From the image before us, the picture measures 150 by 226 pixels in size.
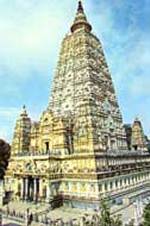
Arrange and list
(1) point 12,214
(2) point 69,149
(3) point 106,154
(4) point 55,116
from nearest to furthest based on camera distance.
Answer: (1) point 12,214 < (3) point 106,154 < (2) point 69,149 < (4) point 55,116

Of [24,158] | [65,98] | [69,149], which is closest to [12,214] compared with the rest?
[24,158]

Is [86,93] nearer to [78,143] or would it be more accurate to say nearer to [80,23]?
[78,143]

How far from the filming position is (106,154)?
4009cm

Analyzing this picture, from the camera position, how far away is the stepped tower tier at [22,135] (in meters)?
49.1

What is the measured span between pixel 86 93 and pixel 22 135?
1488 cm

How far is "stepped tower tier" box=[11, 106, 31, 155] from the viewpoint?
161 ft

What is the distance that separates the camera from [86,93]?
44.7m

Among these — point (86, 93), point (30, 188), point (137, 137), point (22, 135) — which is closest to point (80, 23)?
point (86, 93)

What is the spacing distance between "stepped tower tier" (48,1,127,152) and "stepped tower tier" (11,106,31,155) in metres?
5.48

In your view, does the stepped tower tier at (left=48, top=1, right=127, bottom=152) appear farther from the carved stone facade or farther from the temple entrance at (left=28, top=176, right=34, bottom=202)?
the temple entrance at (left=28, top=176, right=34, bottom=202)

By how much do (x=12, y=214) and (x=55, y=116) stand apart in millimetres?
19651

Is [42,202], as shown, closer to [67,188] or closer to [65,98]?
[67,188]

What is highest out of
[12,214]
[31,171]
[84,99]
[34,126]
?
[84,99]

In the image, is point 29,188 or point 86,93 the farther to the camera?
point 86,93
